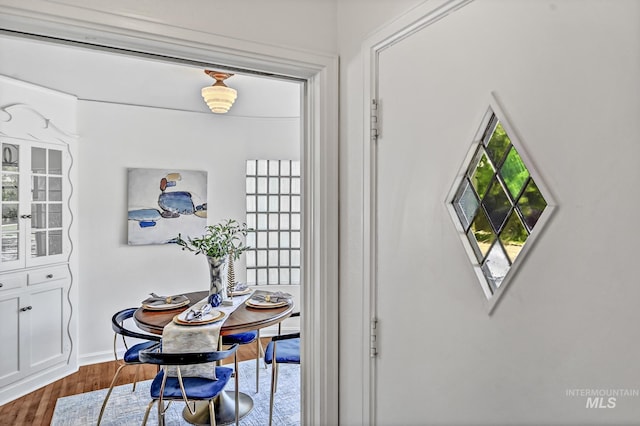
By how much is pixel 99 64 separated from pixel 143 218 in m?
1.39

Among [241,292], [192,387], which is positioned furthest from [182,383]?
[241,292]

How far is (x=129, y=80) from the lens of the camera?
3631 mm

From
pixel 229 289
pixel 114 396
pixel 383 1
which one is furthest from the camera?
pixel 229 289

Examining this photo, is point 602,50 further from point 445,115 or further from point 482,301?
point 482,301

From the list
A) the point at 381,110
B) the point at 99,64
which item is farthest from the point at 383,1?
the point at 99,64

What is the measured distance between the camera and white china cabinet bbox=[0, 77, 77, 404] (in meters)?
2.99

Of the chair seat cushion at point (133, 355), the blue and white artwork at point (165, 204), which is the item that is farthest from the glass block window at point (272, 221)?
the chair seat cushion at point (133, 355)

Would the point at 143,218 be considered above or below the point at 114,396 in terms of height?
above

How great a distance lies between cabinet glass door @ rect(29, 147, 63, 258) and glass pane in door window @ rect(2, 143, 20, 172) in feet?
0.36

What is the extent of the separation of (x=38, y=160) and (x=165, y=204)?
1074 mm

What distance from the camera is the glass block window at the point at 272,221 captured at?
14.1ft

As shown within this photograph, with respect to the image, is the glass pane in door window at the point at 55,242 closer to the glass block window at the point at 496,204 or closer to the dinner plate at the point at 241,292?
the dinner plate at the point at 241,292

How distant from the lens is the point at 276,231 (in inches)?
173

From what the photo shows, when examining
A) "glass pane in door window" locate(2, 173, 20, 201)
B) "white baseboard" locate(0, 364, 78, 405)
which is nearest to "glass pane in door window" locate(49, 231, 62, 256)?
"glass pane in door window" locate(2, 173, 20, 201)
